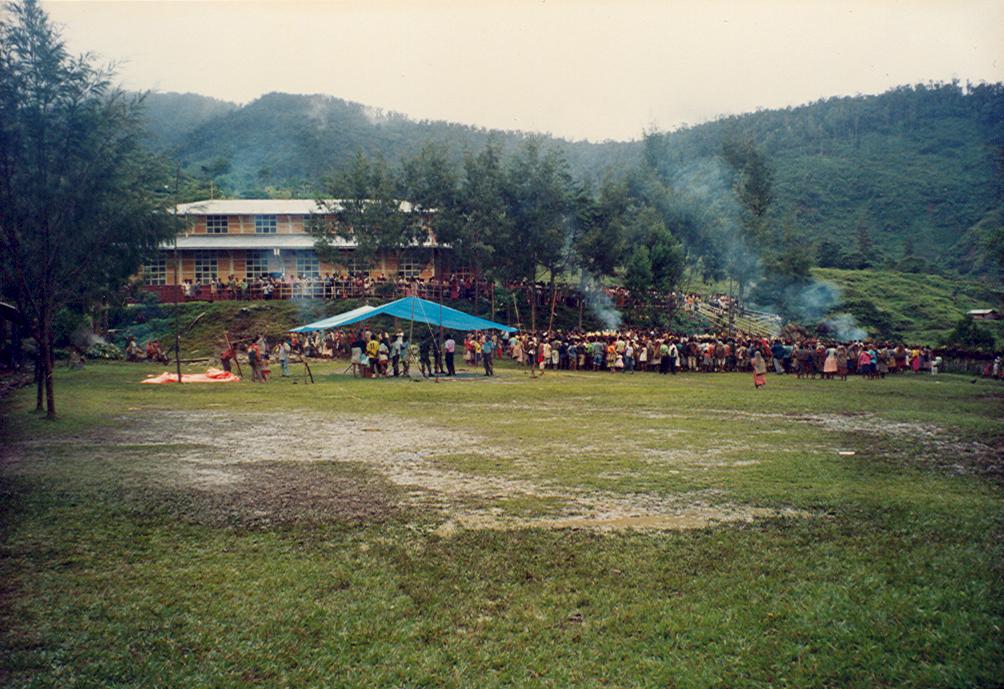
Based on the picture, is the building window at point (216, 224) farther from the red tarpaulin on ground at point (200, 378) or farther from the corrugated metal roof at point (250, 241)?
the red tarpaulin on ground at point (200, 378)

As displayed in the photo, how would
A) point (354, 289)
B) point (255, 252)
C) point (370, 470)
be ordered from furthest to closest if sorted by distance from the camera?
point (255, 252), point (354, 289), point (370, 470)

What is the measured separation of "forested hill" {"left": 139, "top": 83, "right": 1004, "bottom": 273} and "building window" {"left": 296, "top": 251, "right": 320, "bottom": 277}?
88.5 feet

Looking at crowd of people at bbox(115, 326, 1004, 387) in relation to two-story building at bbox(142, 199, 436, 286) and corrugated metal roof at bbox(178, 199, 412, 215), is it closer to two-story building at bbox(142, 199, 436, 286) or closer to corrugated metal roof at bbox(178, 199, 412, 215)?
two-story building at bbox(142, 199, 436, 286)

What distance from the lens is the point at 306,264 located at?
168 feet

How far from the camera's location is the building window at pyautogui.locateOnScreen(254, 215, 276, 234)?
5256cm

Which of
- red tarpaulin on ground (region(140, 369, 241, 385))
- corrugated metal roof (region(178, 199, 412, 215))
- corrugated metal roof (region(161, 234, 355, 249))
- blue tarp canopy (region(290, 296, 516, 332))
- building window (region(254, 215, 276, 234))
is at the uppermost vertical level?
corrugated metal roof (region(178, 199, 412, 215))

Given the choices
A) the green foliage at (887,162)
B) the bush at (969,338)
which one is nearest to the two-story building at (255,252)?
the bush at (969,338)

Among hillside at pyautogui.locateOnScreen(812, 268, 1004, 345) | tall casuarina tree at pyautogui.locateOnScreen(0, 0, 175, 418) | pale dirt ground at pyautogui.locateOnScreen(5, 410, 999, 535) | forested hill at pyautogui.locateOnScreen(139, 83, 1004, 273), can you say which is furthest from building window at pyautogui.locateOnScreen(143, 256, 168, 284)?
hillside at pyautogui.locateOnScreen(812, 268, 1004, 345)

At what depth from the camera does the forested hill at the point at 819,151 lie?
89.6 meters

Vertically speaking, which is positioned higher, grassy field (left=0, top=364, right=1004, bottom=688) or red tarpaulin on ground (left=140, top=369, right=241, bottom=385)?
red tarpaulin on ground (left=140, top=369, right=241, bottom=385)

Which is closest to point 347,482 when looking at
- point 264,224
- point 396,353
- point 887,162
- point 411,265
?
point 396,353

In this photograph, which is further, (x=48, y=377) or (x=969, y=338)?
(x=969, y=338)

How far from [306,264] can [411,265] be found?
23.4 ft

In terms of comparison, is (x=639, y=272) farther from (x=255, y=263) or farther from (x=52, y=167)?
(x=52, y=167)
